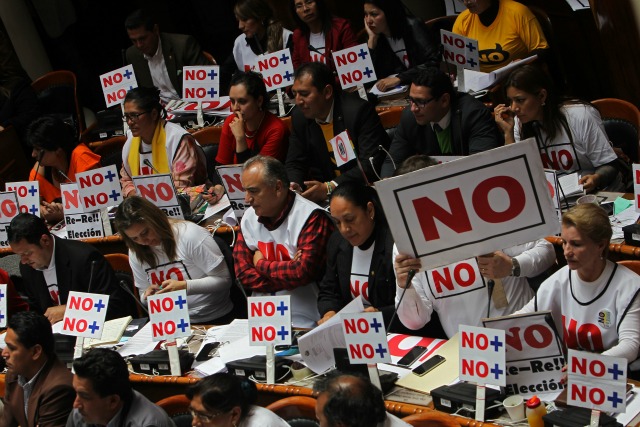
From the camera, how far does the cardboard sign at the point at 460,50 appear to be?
679cm

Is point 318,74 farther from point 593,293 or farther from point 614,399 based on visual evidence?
point 614,399

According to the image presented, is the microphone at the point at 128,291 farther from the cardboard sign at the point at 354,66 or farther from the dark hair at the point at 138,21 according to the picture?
the dark hair at the point at 138,21

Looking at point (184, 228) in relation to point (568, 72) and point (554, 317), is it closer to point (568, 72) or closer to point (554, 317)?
point (554, 317)

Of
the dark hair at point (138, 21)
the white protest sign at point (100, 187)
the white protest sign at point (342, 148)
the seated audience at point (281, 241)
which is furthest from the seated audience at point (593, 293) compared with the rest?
the dark hair at point (138, 21)

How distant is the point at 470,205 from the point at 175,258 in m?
2.25

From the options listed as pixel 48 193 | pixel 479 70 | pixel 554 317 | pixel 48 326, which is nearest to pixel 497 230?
pixel 554 317

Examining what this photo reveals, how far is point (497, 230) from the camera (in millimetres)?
4078

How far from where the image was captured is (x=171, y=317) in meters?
5.15

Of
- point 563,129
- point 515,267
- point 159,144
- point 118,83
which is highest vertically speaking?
point 118,83

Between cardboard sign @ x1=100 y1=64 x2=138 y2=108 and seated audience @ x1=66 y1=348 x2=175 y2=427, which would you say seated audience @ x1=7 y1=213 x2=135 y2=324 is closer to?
seated audience @ x1=66 y1=348 x2=175 y2=427

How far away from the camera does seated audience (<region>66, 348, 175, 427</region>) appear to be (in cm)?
447

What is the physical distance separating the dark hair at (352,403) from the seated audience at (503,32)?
144 inches

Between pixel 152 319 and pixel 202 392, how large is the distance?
1.11 m

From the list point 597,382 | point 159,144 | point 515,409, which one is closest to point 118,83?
point 159,144
